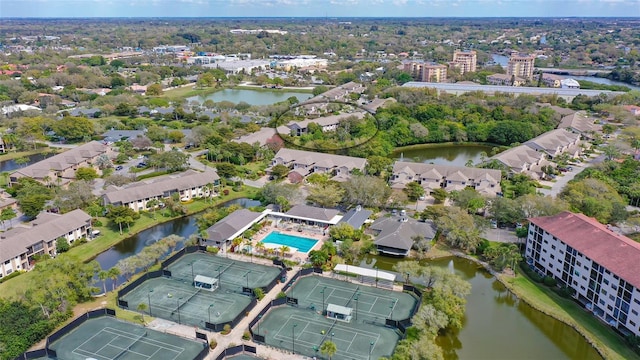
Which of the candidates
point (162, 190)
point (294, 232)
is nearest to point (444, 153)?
point (294, 232)

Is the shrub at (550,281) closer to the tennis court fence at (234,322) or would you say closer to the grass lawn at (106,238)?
the tennis court fence at (234,322)

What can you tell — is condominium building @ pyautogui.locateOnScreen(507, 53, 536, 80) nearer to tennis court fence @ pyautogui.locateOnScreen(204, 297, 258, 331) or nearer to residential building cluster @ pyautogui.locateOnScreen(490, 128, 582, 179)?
residential building cluster @ pyautogui.locateOnScreen(490, 128, 582, 179)

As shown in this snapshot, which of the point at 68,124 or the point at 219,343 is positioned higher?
the point at 68,124

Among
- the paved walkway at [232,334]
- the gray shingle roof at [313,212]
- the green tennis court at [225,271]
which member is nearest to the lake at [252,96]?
the gray shingle roof at [313,212]

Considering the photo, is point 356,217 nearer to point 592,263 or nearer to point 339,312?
point 339,312

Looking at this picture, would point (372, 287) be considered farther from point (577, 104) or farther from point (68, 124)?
point (577, 104)

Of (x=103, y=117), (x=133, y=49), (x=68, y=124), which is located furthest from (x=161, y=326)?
(x=133, y=49)
